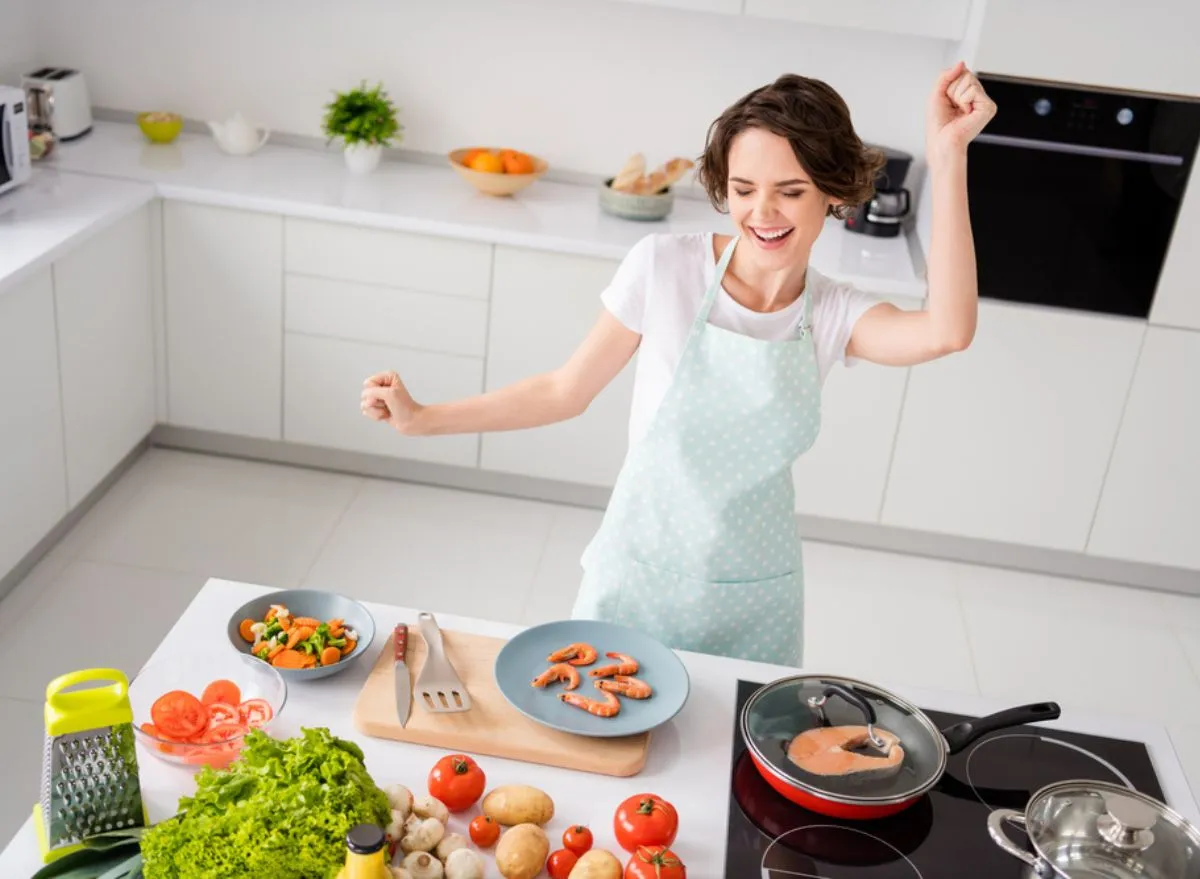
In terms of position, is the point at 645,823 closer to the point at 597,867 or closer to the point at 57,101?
the point at 597,867

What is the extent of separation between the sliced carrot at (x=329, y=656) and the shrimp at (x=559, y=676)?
0.24 m

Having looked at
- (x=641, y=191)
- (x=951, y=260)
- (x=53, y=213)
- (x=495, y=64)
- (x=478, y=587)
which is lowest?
(x=478, y=587)

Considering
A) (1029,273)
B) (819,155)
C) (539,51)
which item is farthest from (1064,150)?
(819,155)

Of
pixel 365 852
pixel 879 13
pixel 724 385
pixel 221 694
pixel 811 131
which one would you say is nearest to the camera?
pixel 365 852

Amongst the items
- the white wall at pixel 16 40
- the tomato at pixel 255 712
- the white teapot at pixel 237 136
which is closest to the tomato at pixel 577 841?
the tomato at pixel 255 712

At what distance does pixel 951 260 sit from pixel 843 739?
0.60 metres

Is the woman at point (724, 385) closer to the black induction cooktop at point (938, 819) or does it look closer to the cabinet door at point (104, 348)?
the black induction cooktop at point (938, 819)

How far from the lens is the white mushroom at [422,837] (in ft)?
4.32

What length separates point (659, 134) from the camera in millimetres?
3840

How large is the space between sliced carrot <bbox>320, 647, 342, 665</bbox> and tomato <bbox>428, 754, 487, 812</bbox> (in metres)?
0.23

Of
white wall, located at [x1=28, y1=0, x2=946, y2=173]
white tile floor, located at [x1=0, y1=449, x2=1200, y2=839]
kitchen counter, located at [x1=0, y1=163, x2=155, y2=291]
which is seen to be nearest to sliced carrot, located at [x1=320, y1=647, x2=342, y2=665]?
white tile floor, located at [x1=0, y1=449, x2=1200, y2=839]

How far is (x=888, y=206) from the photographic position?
11.9 feet

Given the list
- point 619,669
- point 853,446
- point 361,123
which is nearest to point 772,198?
point 619,669

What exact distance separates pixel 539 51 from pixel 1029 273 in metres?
1.50
